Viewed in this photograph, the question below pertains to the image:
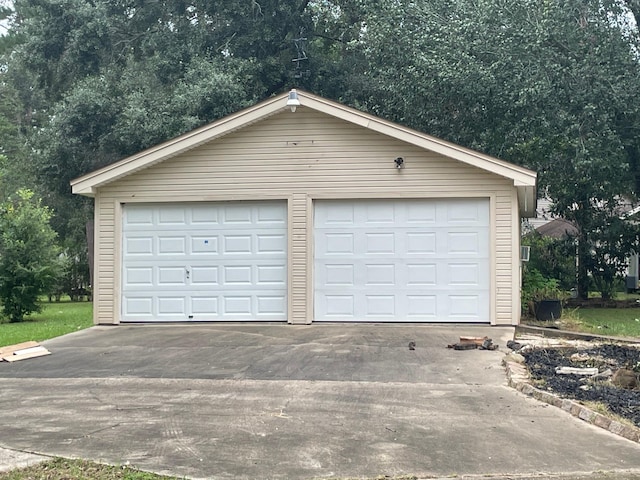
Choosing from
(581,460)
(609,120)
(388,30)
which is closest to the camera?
(581,460)

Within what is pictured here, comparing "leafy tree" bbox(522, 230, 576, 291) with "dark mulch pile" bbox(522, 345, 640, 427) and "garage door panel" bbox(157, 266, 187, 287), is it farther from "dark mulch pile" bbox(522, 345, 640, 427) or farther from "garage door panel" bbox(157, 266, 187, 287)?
"garage door panel" bbox(157, 266, 187, 287)

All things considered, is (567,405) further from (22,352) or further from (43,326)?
(43,326)

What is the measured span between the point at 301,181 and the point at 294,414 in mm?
6765

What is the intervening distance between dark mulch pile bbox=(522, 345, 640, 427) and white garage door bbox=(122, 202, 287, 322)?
203 inches

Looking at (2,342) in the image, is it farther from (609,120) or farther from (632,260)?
(632,260)

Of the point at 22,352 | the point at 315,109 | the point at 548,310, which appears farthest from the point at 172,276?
the point at 548,310

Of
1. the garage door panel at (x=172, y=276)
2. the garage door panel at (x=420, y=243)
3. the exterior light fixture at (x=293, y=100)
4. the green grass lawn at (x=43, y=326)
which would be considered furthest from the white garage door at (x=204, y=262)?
the garage door panel at (x=420, y=243)

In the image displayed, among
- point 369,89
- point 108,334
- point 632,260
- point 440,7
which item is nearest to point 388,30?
point 440,7

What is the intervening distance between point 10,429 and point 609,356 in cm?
707

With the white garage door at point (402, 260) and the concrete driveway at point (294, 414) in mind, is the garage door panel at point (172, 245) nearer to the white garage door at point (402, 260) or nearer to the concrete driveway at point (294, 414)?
the white garage door at point (402, 260)

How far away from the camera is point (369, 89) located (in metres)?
20.4

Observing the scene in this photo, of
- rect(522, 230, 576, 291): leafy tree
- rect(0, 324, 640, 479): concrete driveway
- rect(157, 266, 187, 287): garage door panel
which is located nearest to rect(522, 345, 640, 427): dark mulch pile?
rect(0, 324, 640, 479): concrete driveway

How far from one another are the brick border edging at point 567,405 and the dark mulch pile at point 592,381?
15cm

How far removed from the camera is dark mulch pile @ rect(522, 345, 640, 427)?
617cm
